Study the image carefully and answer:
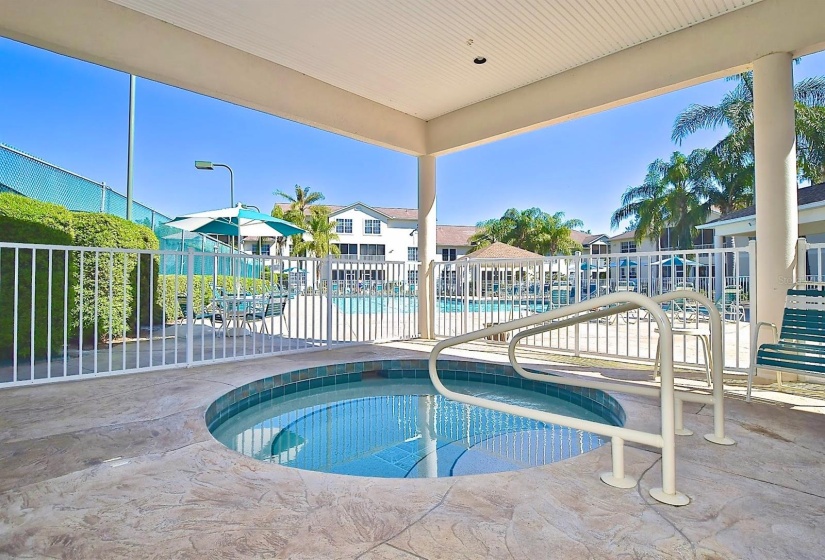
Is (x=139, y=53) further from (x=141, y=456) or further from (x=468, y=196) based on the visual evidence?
(x=468, y=196)

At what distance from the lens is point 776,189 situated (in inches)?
153

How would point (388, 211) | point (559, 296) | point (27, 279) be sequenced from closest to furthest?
point (27, 279) → point (559, 296) → point (388, 211)

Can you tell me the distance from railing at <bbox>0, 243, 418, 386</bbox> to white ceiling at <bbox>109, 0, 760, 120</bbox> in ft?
7.53

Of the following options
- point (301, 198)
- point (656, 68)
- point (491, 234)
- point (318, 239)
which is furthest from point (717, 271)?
point (301, 198)

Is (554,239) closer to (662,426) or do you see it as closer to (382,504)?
(662,426)


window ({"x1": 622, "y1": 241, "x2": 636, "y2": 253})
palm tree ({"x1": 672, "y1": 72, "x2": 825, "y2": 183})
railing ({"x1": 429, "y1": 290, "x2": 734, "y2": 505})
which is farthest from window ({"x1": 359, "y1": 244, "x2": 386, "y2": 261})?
railing ({"x1": 429, "y1": 290, "x2": 734, "y2": 505})

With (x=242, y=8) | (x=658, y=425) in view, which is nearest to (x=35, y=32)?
(x=242, y=8)

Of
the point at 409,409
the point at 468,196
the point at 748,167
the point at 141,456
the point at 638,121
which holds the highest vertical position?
the point at 638,121

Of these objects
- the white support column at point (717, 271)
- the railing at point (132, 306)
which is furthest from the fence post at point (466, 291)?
the white support column at point (717, 271)

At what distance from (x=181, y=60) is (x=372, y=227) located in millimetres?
29910

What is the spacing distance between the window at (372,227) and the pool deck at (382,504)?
1248 inches

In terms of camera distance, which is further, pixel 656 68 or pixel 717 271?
pixel 717 271

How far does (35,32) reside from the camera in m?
3.62

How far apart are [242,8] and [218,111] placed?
27037mm
